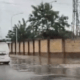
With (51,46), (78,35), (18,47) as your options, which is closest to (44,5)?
(18,47)

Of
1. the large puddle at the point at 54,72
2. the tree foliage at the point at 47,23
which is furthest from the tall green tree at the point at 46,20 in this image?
the large puddle at the point at 54,72

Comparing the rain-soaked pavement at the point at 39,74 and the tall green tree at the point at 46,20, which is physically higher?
the tall green tree at the point at 46,20

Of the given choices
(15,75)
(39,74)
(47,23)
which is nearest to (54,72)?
(39,74)

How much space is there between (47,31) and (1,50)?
1447 inches

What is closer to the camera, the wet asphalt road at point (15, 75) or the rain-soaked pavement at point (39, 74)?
the wet asphalt road at point (15, 75)

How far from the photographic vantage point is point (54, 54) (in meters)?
32.9

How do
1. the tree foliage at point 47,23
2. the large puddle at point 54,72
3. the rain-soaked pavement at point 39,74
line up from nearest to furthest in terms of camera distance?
the rain-soaked pavement at point 39,74 < the large puddle at point 54,72 < the tree foliage at point 47,23

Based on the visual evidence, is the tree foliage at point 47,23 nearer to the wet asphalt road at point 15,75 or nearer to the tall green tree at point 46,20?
the tall green tree at point 46,20

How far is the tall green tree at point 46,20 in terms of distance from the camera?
190 ft

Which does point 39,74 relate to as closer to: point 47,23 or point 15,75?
point 15,75

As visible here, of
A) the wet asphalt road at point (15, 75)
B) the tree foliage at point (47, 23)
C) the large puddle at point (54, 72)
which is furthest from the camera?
the tree foliage at point (47, 23)

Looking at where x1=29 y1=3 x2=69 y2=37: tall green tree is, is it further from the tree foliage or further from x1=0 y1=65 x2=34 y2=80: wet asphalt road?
x1=0 y1=65 x2=34 y2=80: wet asphalt road

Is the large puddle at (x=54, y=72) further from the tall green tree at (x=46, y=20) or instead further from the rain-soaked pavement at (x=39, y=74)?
the tall green tree at (x=46, y=20)

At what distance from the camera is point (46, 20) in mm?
58750
